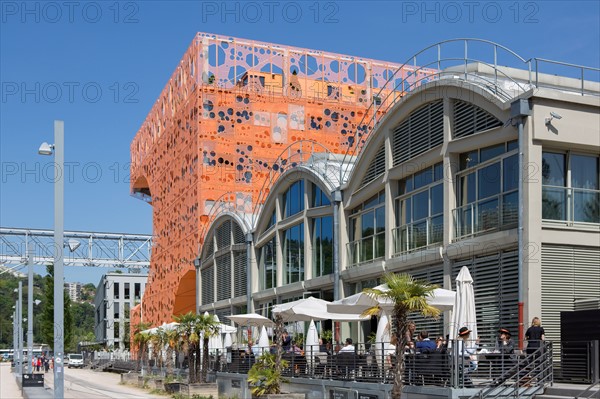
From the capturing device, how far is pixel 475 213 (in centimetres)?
2517

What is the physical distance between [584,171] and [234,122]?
37.9m

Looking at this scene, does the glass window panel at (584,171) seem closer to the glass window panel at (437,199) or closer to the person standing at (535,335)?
the glass window panel at (437,199)

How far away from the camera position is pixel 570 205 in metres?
23.2

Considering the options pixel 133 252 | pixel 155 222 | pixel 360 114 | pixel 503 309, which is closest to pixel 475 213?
pixel 503 309

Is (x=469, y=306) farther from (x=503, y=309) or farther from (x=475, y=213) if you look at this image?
(x=475, y=213)

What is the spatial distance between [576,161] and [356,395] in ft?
29.0

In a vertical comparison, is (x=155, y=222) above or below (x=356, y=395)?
above

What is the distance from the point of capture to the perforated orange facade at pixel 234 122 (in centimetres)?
5847

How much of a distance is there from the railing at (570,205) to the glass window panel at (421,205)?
19.1 ft

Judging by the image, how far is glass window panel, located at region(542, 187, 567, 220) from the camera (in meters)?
22.8

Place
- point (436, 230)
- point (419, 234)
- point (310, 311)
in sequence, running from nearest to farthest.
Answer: point (436, 230) < point (419, 234) < point (310, 311)

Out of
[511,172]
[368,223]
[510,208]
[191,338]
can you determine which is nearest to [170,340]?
[191,338]

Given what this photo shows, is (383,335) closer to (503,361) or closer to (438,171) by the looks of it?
(503,361)

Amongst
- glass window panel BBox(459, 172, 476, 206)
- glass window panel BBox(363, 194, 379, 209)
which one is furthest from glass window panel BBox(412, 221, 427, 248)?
glass window panel BBox(363, 194, 379, 209)
